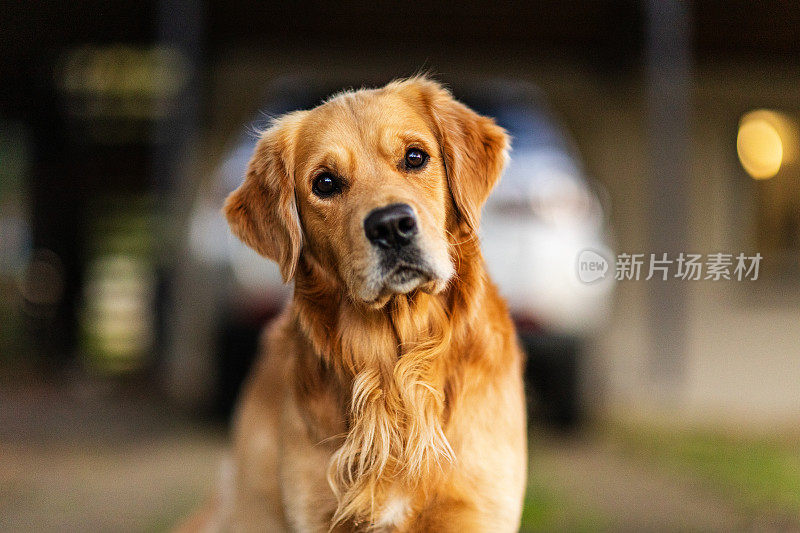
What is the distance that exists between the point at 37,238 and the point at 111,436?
23.8 ft

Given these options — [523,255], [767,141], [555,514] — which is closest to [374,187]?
[523,255]

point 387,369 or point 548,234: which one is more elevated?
point 548,234

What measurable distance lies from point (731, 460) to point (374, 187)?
127 inches

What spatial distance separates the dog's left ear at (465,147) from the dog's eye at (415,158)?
0.06m

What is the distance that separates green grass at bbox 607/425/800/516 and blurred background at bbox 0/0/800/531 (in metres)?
0.02

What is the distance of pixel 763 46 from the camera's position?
5.62 metres

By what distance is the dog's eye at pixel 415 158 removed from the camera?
1.86m

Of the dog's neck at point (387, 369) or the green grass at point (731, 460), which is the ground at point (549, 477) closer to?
the green grass at point (731, 460)

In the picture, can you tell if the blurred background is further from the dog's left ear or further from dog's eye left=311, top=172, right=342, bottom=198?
dog's eye left=311, top=172, right=342, bottom=198

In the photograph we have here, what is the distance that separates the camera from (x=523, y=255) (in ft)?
11.3

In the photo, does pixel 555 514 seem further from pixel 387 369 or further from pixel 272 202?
pixel 272 202

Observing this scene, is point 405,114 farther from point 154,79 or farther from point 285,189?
point 154,79

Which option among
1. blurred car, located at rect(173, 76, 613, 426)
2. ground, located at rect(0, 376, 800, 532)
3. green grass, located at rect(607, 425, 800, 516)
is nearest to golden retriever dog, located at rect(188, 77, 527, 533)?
blurred car, located at rect(173, 76, 613, 426)

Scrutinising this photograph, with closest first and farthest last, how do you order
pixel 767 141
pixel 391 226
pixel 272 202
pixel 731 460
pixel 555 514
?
pixel 391 226 → pixel 272 202 → pixel 555 514 → pixel 767 141 → pixel 731 460
